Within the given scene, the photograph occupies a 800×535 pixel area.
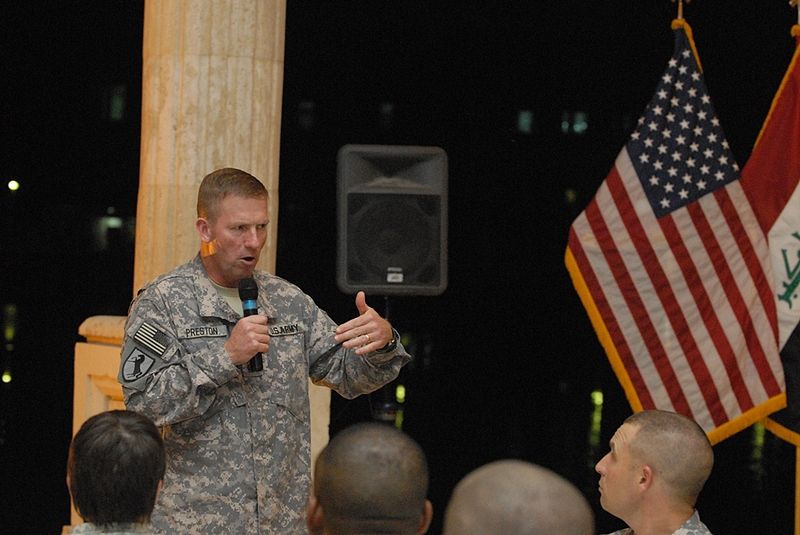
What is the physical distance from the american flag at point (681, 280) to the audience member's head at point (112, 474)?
3409 mm

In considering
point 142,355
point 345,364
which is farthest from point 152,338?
point 345,364

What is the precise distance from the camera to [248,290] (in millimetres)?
3260

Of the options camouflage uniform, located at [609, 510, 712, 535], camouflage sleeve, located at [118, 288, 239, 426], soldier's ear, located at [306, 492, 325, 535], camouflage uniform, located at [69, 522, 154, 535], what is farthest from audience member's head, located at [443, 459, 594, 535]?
camouflage sleeve, located at [118, 288, 239, 426]

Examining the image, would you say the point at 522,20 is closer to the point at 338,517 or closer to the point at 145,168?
the point at 145,168

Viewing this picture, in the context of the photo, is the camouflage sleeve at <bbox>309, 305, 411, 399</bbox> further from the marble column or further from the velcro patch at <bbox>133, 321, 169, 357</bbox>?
the marble column

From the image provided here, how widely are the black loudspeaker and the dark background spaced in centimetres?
423

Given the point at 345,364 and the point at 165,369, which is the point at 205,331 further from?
the point at 345,364

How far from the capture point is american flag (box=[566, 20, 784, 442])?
18.1 feet

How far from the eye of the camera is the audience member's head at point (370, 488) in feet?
6.68

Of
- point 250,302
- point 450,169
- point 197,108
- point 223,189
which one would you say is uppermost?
point 197,108

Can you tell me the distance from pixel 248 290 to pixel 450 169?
6.80 meters

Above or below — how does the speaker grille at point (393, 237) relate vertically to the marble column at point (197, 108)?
below

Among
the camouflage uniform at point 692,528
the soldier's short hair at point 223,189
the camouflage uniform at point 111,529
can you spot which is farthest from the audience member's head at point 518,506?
the soldier's short hair at point 223,189

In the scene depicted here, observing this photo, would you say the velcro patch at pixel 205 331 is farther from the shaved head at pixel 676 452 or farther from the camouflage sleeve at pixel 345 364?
the shaved head at pixel 676 452
